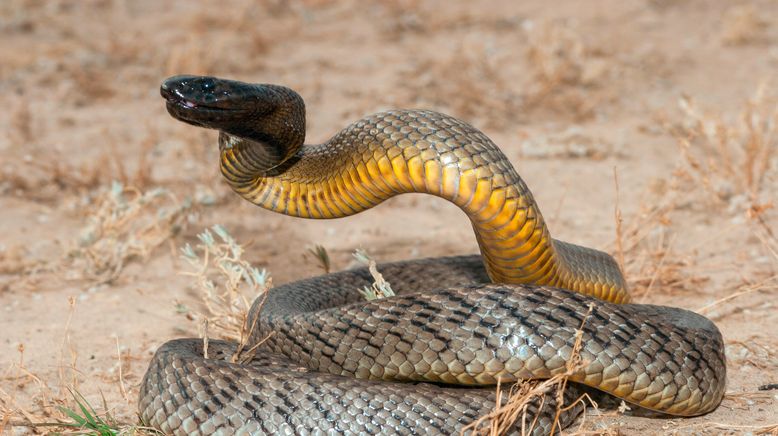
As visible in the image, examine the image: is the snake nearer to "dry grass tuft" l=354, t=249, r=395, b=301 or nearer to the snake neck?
the snake neck

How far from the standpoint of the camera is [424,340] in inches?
161

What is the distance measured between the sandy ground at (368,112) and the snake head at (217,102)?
1.32 meters

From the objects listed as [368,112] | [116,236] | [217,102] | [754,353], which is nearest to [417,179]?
[217,102]

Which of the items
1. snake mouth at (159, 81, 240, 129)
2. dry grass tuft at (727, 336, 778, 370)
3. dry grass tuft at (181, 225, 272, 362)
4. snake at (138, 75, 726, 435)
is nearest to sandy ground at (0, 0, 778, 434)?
dry grass tuft at (727, 336, 778, 370)

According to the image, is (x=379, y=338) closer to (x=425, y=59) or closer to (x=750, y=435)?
(x=750, y=435)

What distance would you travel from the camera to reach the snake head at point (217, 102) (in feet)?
13.5

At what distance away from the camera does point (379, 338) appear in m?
4.18

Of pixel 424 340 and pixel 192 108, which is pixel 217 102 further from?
pixel 424 340

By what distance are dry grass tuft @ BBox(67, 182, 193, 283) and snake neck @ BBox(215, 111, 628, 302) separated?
2.08 meters

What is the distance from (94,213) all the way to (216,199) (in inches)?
42.7

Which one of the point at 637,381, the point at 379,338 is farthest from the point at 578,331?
the point at 379,338

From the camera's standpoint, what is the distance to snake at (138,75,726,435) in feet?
13.0

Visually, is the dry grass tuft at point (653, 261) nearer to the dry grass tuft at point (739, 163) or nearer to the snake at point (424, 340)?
the dry grass tuft at point (739, 163)

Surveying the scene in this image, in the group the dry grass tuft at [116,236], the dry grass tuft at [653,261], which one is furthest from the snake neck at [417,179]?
the dry grass tuft at [116,236]
